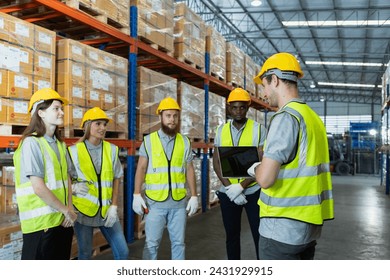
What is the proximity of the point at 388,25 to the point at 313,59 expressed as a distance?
7.94 m

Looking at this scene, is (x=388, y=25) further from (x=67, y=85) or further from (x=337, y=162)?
(x=67, y=85)

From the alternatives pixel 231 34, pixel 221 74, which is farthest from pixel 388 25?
pixel 221 74

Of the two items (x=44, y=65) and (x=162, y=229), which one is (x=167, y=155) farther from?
(x=44, y=65)

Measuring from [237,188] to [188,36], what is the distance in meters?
4.05

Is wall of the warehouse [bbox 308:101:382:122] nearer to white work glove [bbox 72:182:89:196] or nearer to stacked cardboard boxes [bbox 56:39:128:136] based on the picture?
stacked cardboard boxes [bbox 56:39:128:136]

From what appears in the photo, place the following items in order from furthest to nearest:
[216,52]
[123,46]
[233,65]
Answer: [233,65] → [216,52] → [123,46]

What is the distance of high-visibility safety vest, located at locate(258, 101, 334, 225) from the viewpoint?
1.98 m

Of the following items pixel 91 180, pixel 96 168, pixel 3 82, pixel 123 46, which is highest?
pixel 123 46

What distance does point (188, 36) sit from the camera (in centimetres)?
672

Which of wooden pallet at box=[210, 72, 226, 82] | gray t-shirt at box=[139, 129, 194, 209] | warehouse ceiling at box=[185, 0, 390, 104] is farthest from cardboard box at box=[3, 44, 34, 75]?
warehouse ceiling at box=[185, 0, 390, 104]

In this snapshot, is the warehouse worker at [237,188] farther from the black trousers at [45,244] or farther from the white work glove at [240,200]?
the black trousers at [45,244]

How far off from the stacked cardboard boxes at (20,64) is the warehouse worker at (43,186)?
2.68ft

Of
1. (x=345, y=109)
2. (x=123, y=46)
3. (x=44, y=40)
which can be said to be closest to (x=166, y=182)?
(x=44, y=40)

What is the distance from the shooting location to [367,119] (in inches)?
1324
